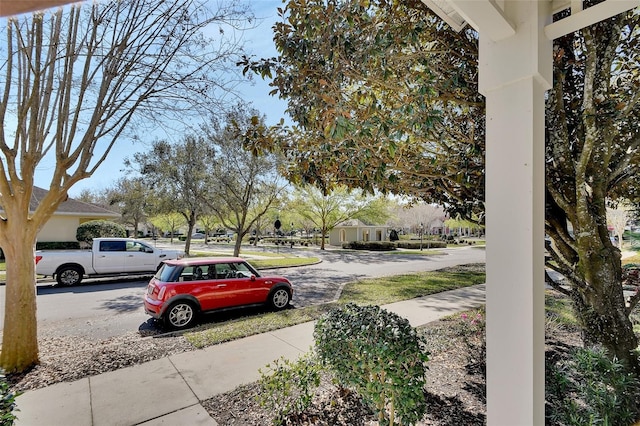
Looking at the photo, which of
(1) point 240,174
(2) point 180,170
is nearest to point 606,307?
(1) point 240,174

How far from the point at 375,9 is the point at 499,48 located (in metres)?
3.35

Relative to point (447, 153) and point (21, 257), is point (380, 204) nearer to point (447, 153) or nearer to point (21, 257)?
point (447, 153)

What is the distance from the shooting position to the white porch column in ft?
5.73

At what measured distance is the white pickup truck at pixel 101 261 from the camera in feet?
34.4

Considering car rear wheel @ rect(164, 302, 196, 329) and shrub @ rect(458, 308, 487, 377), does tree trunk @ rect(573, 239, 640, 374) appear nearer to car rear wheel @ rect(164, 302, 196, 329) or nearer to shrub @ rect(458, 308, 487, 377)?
shrub @ rect(458, 308, 487, 377)

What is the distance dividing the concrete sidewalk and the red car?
64.1 inches

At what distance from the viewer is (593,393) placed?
Answer: 2.56 metres

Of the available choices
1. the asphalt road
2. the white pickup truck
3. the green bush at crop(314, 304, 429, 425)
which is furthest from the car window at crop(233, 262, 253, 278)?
the white pickup truck

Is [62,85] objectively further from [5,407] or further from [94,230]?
[94,230]

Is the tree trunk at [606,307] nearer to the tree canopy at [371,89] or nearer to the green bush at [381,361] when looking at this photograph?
the tree canopy at [371,89]

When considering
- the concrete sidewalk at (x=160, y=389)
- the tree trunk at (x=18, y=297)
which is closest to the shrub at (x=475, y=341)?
the concrete sidewalk at (x=160, y=389)

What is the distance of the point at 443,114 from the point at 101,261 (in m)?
12.5

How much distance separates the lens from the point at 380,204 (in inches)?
1125

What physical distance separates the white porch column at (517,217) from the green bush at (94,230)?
82.9 ft
